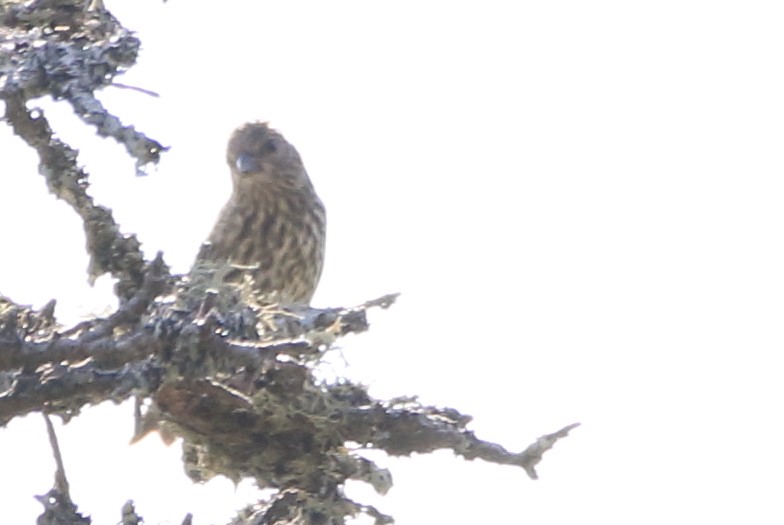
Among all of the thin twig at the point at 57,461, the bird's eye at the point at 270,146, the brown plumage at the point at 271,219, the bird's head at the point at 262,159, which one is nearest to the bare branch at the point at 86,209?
the thin twig at the point at 57,461

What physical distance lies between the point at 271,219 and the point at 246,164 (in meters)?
0.46

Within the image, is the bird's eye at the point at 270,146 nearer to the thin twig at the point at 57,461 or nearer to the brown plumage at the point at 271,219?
the brown plumage at the point at 271,219

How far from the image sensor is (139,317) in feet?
9.61

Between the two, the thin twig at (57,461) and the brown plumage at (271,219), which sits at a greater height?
the brown plumage at (271,219)

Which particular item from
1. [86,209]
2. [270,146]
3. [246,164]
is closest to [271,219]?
[246,164]

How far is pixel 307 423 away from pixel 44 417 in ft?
2.19

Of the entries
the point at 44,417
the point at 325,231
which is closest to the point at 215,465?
the point at 44,417

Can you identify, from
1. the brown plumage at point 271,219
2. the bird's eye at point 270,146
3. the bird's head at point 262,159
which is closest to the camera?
the brown plumage at point 271,219

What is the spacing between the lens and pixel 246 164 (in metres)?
7.72

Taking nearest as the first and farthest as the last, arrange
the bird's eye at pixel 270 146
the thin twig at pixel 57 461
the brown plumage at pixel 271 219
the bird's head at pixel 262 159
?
the thin twig at pixel 57 461, the brown plumage at pixel 271 219, the bird's head at pixel 262 159, the bird's eye at pixel 270 146

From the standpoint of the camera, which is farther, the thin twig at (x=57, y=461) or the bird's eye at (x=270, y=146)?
the bird's eye at (x=270, y=146)

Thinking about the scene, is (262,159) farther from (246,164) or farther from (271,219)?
(271,219)

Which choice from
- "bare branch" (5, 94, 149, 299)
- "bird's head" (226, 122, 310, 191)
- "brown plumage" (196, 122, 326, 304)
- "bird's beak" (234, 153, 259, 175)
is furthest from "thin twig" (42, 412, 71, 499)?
"bird's beak" (234, 153, 259, 175)

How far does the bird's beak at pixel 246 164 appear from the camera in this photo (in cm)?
768
